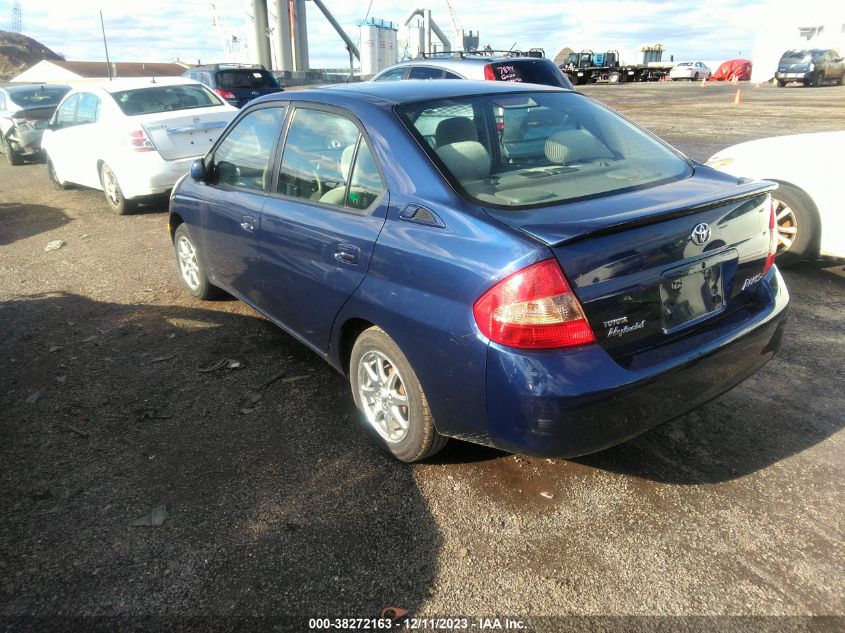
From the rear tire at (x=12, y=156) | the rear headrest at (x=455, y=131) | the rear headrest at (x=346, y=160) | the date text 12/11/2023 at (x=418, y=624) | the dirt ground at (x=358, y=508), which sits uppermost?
the rear headrest at (x=455, y=131)

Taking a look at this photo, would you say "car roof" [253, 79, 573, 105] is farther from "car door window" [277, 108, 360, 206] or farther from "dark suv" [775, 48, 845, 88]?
"dark suv" [775, 48, 845, 88]

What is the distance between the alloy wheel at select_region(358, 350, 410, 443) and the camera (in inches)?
122

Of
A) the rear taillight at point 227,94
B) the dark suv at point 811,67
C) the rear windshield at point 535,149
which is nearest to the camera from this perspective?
the rear windshield at point 535,149

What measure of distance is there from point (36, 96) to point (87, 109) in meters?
7.10

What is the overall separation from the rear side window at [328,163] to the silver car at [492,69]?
606 cm

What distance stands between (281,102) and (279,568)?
2.62 m

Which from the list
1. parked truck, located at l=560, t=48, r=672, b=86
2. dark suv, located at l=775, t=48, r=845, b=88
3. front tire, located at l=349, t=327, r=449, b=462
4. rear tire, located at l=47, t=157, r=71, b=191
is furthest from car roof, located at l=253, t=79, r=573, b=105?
parked truck, located at l=560, t=48, r=672, b=86

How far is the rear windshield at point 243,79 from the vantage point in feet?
49.3

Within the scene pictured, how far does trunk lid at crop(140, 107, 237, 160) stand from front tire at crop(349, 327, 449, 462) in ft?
19.3

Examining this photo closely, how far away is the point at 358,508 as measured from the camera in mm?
2912

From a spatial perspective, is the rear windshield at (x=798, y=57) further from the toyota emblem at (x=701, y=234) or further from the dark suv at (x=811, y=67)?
the toyota emblem at (x=701, y=234)

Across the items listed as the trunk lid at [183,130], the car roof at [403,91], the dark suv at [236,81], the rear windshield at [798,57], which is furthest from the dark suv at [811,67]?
the car roof at [403,91]

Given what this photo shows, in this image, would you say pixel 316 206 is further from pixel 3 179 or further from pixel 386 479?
pixel 3 179

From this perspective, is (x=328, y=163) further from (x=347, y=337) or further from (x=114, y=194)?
(x=114, y=194)
